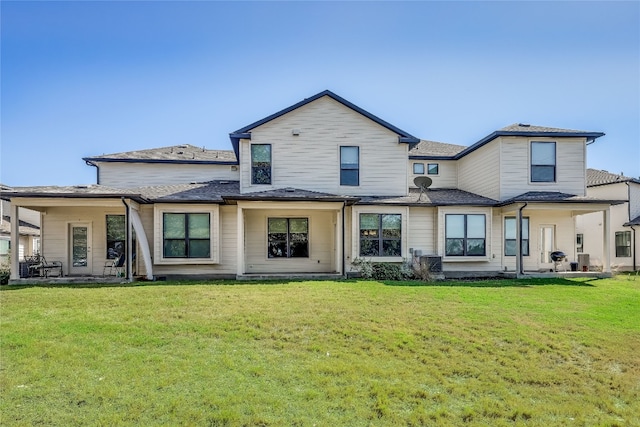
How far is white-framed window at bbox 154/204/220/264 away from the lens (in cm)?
1427

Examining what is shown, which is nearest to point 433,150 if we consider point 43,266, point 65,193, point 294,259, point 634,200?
point 294,259

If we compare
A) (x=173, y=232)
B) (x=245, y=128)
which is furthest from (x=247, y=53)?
(x=173, y=232)

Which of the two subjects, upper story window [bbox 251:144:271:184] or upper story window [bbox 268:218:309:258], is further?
upper story window [bbox 268:218:309:258]

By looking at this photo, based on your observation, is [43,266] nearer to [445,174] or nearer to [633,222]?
[445,174]

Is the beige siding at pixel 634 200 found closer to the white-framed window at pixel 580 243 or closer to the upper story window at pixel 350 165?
the white-framed window at pixel 580 243

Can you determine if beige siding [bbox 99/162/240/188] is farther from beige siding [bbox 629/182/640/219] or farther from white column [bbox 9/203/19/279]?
beige siding [bbox 629/182/640/219]

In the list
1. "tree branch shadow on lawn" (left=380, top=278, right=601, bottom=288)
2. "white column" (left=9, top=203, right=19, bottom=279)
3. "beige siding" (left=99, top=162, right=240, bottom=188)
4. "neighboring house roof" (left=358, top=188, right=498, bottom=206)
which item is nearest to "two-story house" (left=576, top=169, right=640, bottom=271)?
"tree branch shadow on lawn" (left=380, top=278, right=601, bottom=288)

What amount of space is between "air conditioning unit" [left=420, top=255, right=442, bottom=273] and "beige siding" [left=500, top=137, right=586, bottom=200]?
4592 mm

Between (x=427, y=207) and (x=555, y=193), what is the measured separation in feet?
19.1

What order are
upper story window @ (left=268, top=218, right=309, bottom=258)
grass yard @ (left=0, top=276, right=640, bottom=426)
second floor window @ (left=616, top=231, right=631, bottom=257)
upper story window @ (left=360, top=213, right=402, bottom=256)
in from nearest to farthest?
grass yard @ (left=0, top=276, right=640, bottom=426) < upper story window @ (left=360, top=213, right=402, bottom=256) < upper story window @ (left=268, top=218, right=309, bottom=258) < second floor window @ (left=616, top=231, right=631, bottom=257)

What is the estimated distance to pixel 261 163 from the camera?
15.6 metres

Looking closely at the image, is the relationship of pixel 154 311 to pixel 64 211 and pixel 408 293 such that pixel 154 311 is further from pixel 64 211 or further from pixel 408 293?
pixel 64 211

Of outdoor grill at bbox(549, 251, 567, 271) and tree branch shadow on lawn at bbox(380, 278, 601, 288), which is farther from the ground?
outdoor grill at bbox(549, 251, 567, 271)

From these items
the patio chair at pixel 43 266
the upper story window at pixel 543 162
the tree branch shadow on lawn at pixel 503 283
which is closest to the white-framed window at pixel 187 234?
the patio chair at pixel 43 266
